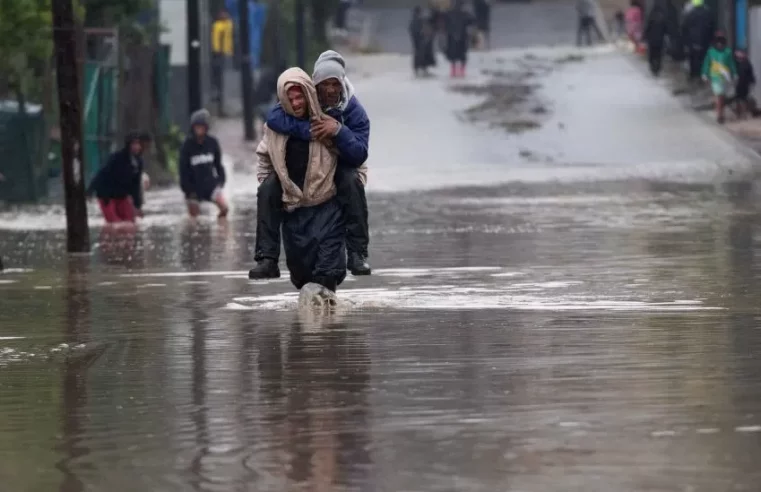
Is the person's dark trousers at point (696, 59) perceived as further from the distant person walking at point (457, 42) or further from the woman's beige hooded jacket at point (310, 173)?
the woman's beige hooded jacket at point (310, 173)

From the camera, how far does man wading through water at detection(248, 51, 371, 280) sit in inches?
480

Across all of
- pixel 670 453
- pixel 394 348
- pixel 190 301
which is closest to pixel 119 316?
pixel 190 301

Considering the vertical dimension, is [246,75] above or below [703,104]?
above

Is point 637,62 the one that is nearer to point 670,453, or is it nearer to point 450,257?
point 450,257

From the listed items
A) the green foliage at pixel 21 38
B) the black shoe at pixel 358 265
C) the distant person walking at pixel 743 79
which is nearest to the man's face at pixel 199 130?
the green foliage at pixel 21 38

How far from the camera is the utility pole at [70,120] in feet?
60.4

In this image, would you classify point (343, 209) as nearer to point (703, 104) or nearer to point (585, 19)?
point (703, 104)

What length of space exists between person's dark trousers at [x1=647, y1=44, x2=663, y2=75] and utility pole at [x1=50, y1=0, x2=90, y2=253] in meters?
29.0

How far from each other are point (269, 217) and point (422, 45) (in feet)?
124

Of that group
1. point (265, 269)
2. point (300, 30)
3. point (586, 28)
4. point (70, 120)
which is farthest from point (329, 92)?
point (586, 28)

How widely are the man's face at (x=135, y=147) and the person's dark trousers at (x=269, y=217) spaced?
1057 cm

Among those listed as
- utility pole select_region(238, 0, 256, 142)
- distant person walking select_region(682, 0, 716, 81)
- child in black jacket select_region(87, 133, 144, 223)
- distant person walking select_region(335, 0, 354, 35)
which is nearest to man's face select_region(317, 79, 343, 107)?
child in black jacket select_region(87, 133, 144, 223)

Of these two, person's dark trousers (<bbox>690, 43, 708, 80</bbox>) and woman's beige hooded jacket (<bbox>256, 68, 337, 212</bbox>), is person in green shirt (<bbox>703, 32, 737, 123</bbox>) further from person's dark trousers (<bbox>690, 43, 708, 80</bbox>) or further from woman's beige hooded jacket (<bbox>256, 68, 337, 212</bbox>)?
woman's beige hooded jacket (<bbox>256, 68, 337, 212</bbox>)

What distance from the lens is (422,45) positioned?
50.1m
